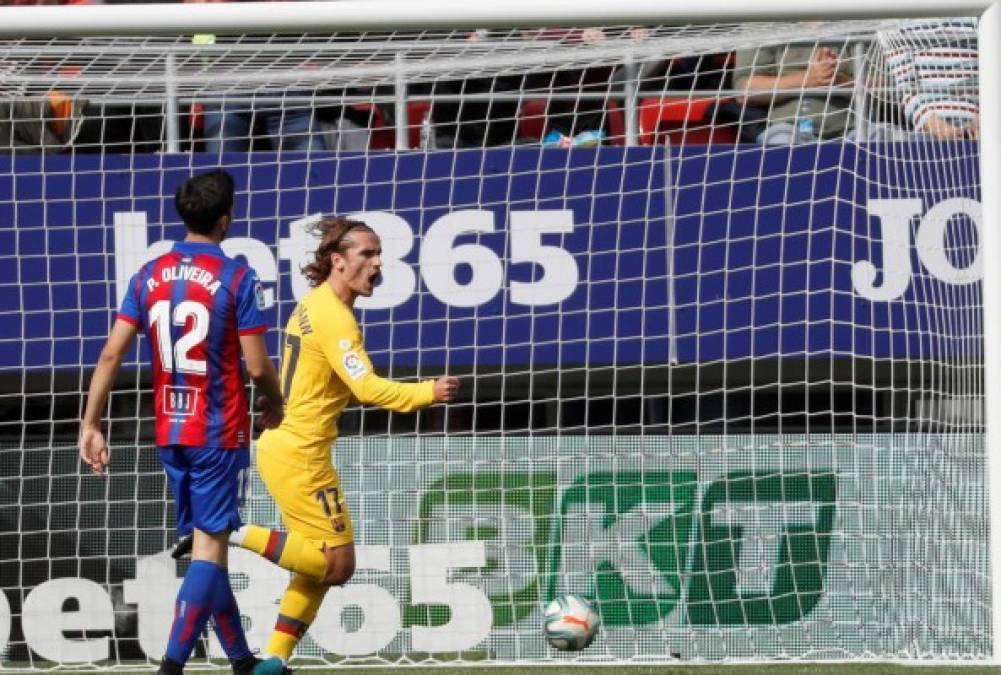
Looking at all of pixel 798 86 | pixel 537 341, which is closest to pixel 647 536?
pixel 537 341

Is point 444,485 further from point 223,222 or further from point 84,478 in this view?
point 223,222

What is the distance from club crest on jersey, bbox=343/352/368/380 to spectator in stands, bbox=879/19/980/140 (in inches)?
104

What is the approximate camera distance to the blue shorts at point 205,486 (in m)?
5.43

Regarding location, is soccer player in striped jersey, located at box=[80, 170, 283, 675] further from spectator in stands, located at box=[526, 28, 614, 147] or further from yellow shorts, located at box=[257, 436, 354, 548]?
spectator in stands, located at box=[526, 28, 614, 147]

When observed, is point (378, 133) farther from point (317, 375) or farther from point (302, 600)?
point (302, 600)

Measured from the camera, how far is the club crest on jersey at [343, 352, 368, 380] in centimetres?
541

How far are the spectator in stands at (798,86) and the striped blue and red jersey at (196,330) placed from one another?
9.68 feet

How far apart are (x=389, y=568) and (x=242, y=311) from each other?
2.36m

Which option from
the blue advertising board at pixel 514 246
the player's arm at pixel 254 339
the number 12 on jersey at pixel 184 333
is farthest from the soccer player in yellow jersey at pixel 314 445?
the blue advertising board at pixel 514 246

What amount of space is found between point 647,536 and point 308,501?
2282mm

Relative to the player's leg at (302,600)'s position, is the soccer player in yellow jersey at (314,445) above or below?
above

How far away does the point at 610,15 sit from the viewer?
19.3ft

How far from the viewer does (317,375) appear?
5.63 meters

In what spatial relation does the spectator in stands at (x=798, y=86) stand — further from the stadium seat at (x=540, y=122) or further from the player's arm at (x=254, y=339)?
the player's arm at (x=254, y=339)
